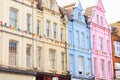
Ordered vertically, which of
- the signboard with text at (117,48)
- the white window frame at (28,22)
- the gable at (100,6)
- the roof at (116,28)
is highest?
the gable at (100,6)

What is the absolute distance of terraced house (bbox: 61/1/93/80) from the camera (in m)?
43.1

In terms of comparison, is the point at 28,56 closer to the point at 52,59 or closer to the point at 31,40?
the point at 31,40

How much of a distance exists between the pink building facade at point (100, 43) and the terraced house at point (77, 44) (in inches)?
56.7

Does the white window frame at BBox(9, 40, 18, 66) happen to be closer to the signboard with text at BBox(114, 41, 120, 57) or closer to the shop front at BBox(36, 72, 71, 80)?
the shop front at BBox(36, 72, 71, 80)

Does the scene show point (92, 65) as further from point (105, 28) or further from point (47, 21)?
point (47, 21)

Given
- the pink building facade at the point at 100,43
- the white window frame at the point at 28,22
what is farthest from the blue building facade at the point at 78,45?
the white window frame at the point at 28,22

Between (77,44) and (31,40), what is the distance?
32.6 feet

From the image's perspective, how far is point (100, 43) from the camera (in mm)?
50219

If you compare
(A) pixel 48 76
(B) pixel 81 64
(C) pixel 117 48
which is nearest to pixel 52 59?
(A) pixel 48 76

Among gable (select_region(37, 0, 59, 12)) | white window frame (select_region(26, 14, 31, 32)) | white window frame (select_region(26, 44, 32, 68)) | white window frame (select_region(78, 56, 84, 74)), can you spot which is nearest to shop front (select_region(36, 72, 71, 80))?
white window frame (select_region(26, 44, 32, 68))

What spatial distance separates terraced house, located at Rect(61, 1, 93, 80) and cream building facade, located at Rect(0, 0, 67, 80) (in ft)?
4.83

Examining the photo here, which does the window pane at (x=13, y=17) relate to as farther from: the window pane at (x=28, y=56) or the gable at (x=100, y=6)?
the gable at (x=100, y=6)

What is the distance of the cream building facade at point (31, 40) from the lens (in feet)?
108

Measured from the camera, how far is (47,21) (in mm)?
39906
